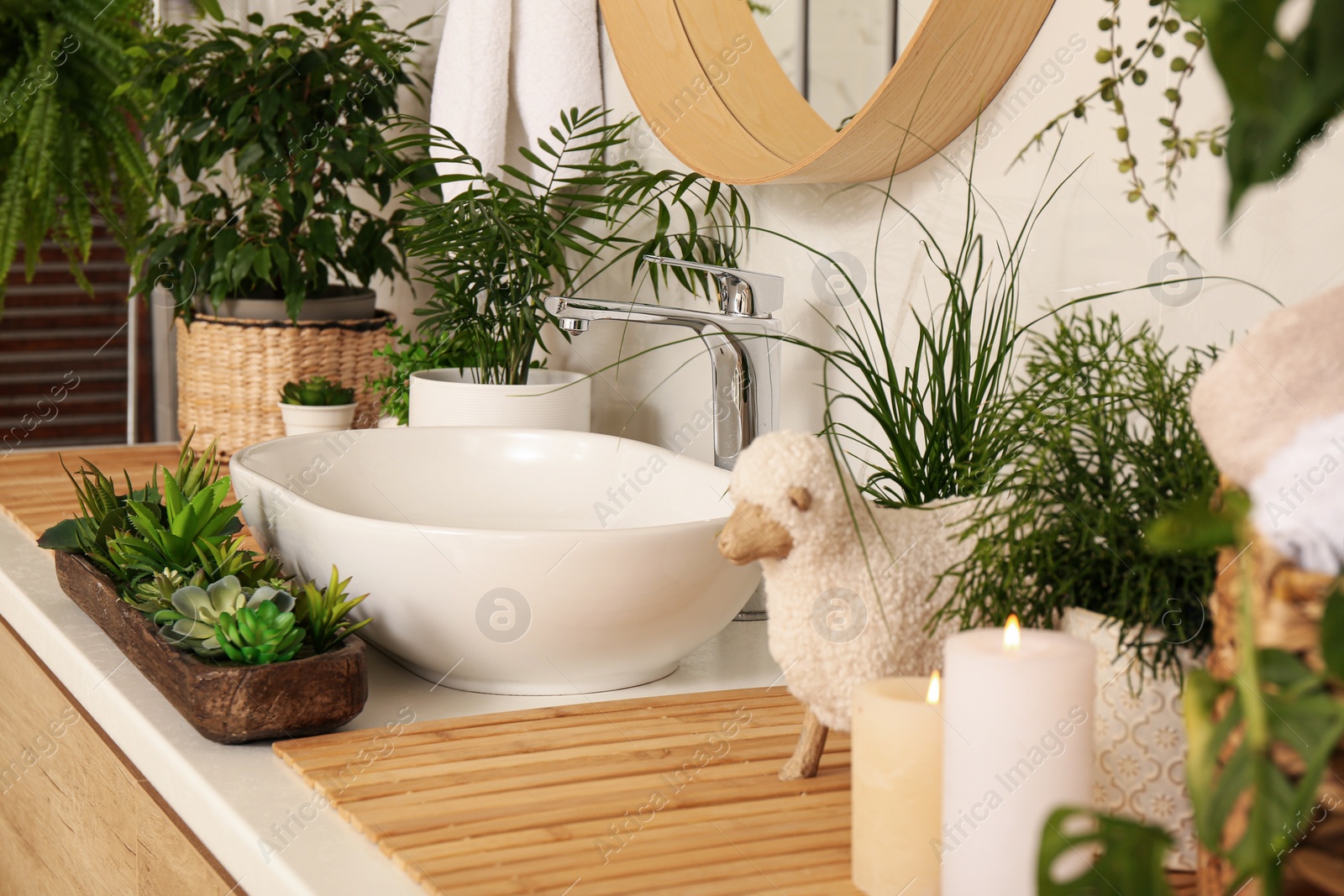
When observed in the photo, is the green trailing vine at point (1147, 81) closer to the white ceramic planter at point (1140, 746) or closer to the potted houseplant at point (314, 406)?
the white ceramic planter at point (1140, 746)

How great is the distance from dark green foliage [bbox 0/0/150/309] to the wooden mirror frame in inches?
43.0

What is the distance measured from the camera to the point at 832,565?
0.62 metres

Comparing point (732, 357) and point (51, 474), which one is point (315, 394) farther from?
point (732, 357)

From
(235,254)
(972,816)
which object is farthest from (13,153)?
(972,816)

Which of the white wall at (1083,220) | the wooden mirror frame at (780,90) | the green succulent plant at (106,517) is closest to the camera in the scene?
the white wall at (1083,220)

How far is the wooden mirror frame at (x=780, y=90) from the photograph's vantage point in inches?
32.0

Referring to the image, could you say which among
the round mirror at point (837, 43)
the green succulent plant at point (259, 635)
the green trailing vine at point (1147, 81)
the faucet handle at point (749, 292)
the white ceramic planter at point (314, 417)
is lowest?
the green succulent plant at point (259, 635)

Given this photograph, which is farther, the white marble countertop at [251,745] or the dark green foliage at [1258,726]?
the white marble countertop at [251,745]

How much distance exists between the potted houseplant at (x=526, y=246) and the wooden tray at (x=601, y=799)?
0.46m

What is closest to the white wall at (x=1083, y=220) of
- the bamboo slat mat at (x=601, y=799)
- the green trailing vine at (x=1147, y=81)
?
the green trailing vine at (x=1147, y=81)

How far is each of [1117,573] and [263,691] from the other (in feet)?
1.50

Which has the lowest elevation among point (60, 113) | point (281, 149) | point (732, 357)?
point (732, 357)

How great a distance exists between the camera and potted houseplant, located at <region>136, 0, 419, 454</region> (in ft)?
4.79

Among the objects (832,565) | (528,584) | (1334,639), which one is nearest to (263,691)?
(528,584)
